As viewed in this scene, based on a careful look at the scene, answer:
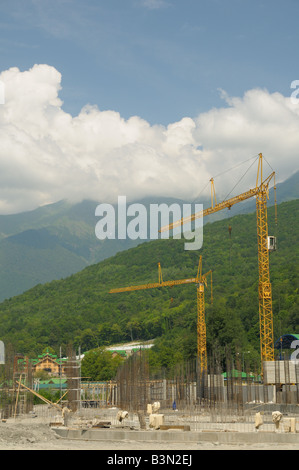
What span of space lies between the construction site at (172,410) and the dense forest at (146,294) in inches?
2208

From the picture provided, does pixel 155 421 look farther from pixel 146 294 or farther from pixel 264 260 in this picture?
pixel 146 294

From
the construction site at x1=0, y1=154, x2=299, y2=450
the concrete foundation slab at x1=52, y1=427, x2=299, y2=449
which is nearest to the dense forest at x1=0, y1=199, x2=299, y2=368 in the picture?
the construction site at x1=0, y1=154, x2=299, y2=450

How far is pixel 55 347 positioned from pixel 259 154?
89702 mm

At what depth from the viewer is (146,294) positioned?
168500 mm

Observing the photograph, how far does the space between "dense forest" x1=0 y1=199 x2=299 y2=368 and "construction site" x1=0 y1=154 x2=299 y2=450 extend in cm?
5608

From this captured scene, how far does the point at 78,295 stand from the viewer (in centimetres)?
17762

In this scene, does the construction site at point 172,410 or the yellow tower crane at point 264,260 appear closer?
the construction site at point 172,410

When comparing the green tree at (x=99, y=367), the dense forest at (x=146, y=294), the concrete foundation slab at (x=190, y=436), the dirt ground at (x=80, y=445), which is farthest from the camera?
the dense forest at (x=146, y=294)

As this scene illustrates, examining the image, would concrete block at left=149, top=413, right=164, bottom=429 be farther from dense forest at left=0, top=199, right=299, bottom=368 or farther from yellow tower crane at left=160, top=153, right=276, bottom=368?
dense forest at left=0, top=199, right=299, bottom=368

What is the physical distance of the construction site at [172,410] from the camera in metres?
26.0

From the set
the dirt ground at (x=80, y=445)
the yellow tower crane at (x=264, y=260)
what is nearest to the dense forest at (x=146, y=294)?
the yellow tower crane at (x=264, y=260)

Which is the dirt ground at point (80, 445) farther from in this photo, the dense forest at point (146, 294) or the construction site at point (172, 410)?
the dense forest at point (146, 294)
